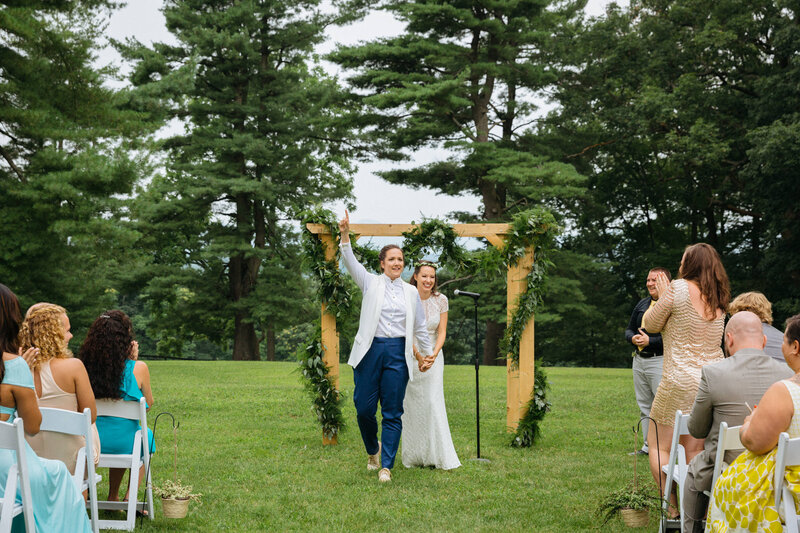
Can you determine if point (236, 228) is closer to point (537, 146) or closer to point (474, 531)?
point (537, 146)

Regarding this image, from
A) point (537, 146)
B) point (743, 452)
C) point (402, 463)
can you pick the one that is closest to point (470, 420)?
point (402, 463)

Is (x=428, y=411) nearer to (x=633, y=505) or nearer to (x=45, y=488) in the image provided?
(x=633, y=505)

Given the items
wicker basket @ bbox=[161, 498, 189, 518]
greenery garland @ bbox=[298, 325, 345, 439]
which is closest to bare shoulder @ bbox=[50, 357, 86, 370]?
wicker basket @ bbox=[161, 498, 189, 518]

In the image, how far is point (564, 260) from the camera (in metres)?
30.1

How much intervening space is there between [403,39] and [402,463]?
2244cm

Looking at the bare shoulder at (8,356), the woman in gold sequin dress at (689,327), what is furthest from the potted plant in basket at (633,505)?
the bare shoulder at (8,356)

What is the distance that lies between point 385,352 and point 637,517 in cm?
264

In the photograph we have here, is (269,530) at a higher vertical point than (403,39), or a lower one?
lower

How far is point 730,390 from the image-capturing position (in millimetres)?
4539

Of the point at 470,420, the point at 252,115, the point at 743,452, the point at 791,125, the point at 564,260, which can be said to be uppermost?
the point at 252,115

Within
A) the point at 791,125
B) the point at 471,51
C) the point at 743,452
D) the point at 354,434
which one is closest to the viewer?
the point at 743,452

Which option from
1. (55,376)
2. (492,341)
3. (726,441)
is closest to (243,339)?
(492,341)

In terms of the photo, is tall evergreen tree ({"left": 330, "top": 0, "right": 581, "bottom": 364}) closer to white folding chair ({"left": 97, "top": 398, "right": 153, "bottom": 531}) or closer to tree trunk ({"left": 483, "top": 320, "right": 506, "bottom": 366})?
tree trunk ({"left": 483, "top": 320, "right": 506, "bottom": 366})

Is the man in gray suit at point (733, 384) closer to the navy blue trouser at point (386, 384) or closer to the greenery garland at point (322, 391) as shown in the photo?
the navy blue trouser at point (386, 384)
